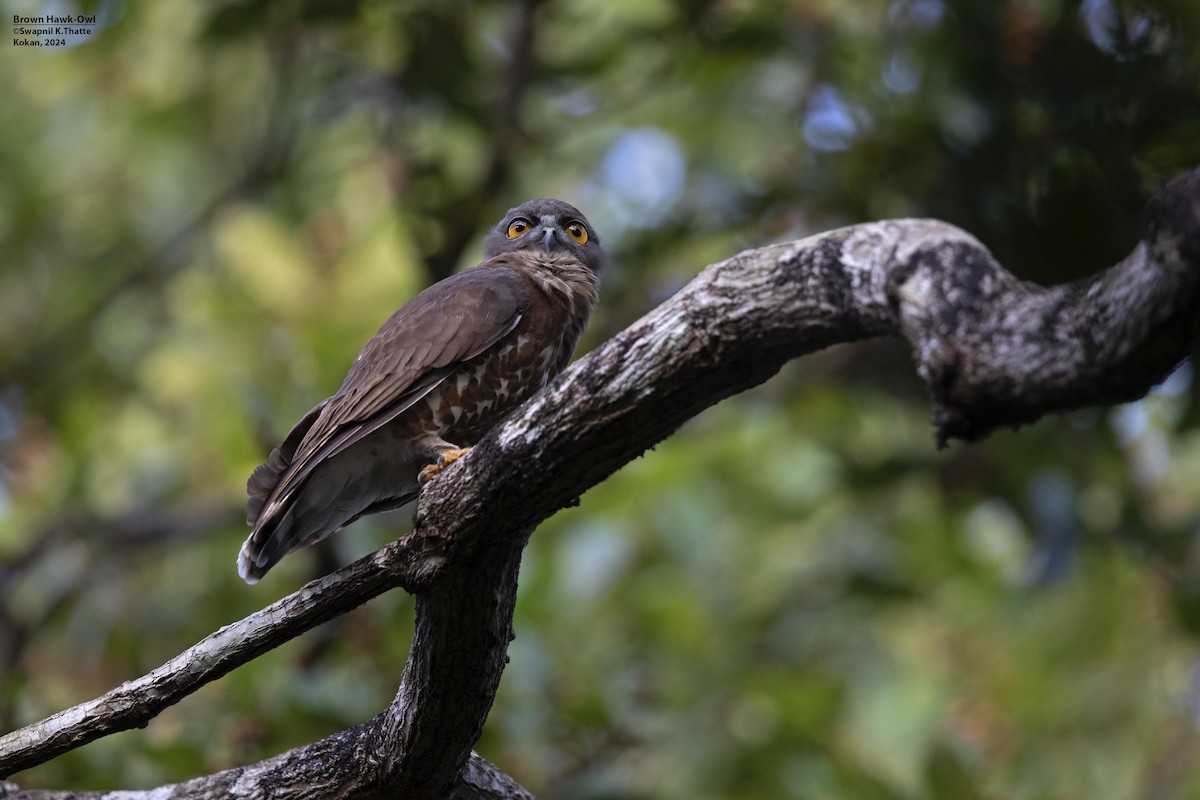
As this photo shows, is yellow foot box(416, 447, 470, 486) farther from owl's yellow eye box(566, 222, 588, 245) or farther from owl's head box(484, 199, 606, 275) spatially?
owl's yellow eye box(566, 222, 588, 245)

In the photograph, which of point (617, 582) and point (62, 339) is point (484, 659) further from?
point (62, 339)

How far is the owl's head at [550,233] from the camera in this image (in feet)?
17.0

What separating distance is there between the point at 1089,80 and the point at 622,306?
9.83 ft

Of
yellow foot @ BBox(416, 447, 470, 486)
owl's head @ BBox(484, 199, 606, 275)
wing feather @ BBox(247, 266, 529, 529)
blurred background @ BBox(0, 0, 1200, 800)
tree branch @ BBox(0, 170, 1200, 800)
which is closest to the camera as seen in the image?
tree branch @ BBox(0, 170, 1200, 800)

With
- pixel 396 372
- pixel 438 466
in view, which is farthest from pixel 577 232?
pixel 438 466

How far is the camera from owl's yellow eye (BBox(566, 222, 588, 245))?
5.33 m

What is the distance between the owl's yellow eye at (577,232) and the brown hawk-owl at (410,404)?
791mm

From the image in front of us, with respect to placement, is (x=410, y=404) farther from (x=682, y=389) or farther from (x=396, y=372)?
(x=682, y=389)

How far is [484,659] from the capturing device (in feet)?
10.8

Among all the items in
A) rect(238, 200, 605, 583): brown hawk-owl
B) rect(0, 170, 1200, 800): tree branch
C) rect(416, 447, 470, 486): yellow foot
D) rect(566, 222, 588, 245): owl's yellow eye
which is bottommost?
rect(0, 170, 1200, 800): tree branch

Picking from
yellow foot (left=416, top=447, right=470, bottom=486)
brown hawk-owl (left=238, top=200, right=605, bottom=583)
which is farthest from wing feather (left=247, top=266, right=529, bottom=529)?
yellow foot (left=416, top=447, right=470, bottom=486)

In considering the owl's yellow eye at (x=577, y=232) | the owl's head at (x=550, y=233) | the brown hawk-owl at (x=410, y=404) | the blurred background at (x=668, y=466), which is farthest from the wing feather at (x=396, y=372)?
the blurred background at (x=668, y=466)

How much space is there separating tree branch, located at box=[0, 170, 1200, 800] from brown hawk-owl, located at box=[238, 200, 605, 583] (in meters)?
0.77

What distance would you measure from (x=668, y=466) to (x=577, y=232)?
8.72 ft
